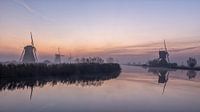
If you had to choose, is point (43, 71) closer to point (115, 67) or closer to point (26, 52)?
point (115, 67)

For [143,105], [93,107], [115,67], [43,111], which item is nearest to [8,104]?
[43,111]

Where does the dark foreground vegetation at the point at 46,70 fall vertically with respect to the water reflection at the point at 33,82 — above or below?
above

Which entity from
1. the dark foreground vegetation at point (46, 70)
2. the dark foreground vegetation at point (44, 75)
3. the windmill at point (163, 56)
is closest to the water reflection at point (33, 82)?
the dark foreground vegetation at point (44, 75)

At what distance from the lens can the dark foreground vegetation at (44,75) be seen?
2885cm

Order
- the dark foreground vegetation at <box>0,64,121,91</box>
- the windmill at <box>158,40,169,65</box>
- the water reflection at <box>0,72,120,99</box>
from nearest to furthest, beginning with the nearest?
the water reflection at <box>0,72,120,99</box> < the dark foreground vegetation at <box>0,64,121,91</box> < the windmill at <box>158,40,169,65</box>

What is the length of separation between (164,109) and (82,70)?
34.3 meters

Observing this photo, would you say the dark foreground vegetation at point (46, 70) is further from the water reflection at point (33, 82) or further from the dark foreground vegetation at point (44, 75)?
the water reflection at point (33, 82)

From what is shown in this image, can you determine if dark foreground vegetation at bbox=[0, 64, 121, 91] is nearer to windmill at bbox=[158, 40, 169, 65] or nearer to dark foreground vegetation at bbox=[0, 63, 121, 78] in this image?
dark foreground vegetation at bbox=[0, 63, 121, 78]

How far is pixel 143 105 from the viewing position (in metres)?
15.7

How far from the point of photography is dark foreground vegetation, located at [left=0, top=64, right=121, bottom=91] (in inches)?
1136

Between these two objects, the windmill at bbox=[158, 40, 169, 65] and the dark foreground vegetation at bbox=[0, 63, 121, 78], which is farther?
the windmill at bbox=[158, 40, 169, 65]

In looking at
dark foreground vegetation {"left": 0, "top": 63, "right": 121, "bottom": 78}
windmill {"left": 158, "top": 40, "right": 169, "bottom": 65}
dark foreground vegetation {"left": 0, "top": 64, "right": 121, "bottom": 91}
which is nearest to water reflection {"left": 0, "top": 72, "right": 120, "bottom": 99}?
dark foreground vegetation {"left": 0, "top": 64, "right": 121, "bottom": 91}

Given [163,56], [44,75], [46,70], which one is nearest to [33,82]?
[44,75]

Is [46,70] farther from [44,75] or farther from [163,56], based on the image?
[163,56]
